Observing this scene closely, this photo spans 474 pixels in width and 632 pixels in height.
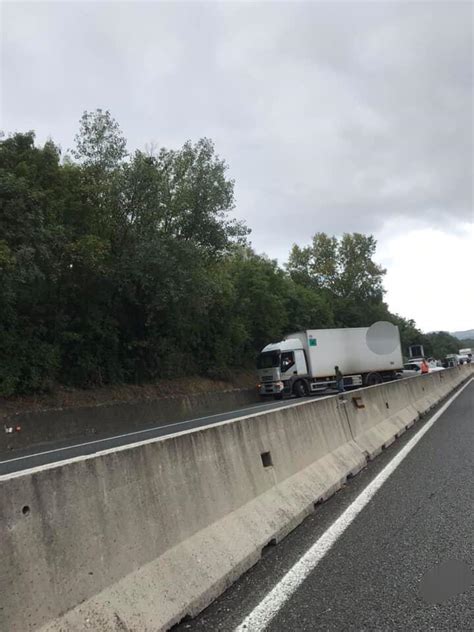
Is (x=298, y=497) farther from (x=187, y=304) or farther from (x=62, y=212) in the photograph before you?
(x=187, y=304)

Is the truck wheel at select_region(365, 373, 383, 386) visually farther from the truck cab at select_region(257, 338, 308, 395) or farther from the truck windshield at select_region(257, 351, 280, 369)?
the truck windshield at select_region(257, 351, 280, 369)

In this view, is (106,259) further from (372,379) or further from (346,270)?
(346,270)

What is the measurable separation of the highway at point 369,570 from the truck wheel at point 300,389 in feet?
75.2

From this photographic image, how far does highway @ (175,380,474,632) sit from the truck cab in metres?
22.7

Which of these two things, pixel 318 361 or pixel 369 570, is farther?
pixel 318 361

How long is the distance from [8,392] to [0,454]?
3.39 metres

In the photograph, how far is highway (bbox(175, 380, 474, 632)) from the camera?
337 cm

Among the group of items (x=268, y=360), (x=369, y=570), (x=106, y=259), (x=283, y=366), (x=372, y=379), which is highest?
(x=106, y=259)

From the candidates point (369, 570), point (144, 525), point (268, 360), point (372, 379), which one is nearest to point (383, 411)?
point (369, 570)

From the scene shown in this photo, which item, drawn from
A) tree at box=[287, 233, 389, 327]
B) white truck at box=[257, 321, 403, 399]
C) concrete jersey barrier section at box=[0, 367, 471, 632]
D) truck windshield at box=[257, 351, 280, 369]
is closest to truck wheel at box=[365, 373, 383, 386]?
white truck at box=[257, 321, 403, 399]

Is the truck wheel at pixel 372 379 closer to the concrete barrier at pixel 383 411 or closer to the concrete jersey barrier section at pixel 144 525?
the concrete barrier at pixel 383 411

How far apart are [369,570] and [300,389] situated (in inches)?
1031

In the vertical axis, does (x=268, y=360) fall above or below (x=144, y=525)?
above

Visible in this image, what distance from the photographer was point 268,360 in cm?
3092
